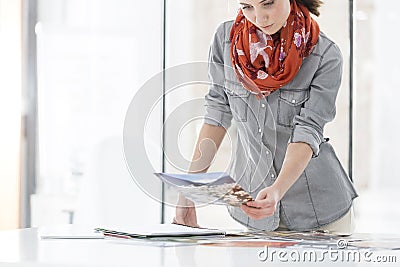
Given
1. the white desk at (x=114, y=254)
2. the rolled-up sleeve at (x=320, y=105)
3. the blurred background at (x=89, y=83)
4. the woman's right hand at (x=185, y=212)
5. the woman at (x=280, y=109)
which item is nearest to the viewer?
the white desk at (x=114, y=254)

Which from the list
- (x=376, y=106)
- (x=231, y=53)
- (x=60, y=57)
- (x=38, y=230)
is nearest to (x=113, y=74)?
(x=60, y=57)

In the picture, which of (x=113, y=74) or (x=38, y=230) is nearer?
(x=38, y=230)

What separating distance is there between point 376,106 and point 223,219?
2.57 feet

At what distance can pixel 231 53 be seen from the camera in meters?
2.11

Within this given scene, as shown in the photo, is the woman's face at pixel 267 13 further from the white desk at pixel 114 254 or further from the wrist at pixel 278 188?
the white desk at pixel 114 254

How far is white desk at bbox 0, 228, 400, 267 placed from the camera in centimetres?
101

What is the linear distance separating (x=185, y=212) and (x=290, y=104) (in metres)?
0.44

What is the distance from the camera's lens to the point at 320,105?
1.87 meters

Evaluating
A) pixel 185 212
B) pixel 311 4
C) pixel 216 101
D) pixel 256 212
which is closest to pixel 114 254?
pixel 256 212

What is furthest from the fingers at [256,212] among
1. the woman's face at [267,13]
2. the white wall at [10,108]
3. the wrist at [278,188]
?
the white wall at [10,108]

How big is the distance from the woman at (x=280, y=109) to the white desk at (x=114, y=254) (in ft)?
2.22

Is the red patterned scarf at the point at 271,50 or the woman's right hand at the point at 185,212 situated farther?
the red patterned scarf at the point at 271,50

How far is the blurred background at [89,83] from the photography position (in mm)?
3197

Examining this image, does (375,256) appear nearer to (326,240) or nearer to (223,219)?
(326,240)
